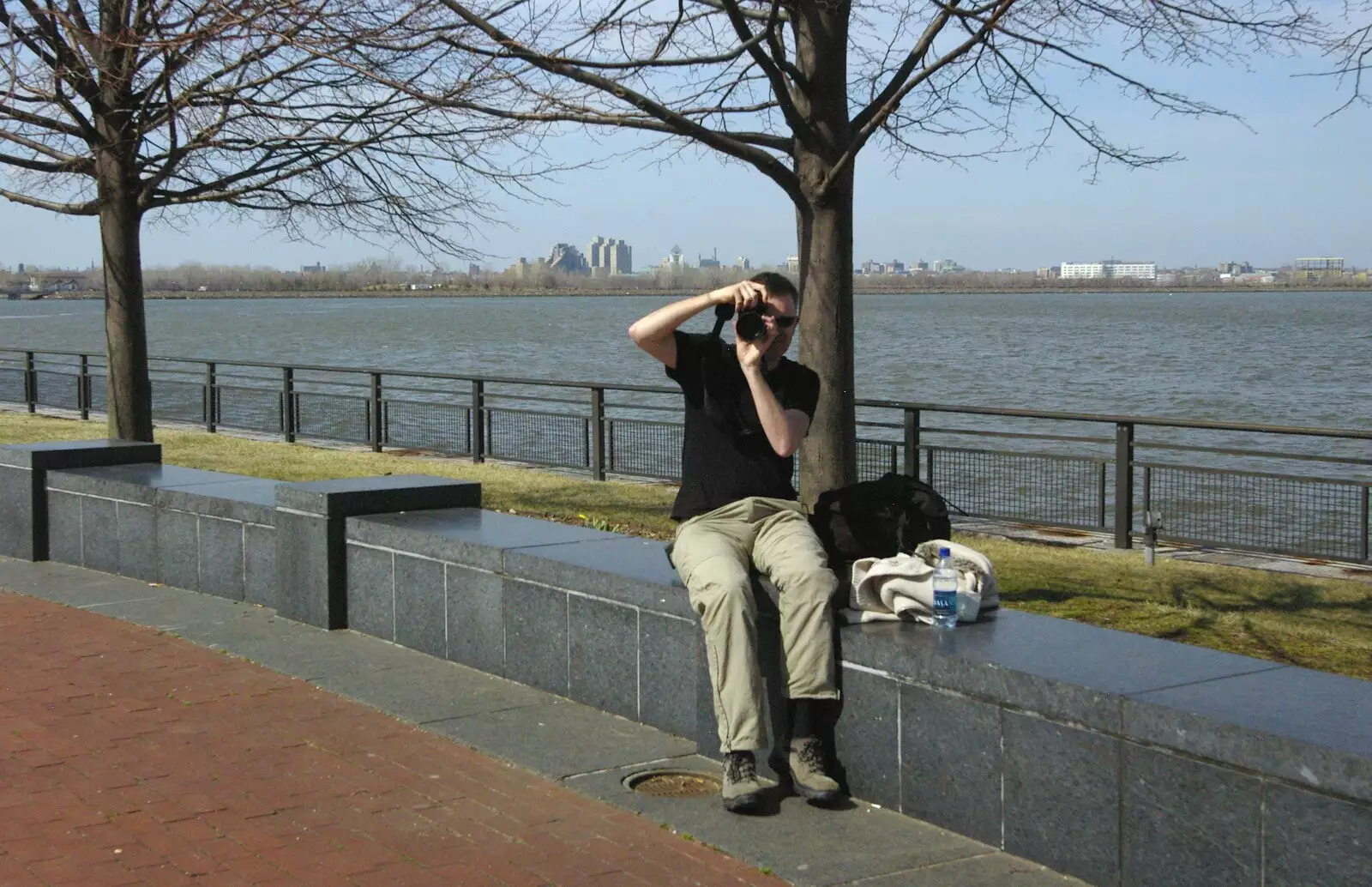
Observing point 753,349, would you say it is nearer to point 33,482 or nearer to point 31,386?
point 33,482

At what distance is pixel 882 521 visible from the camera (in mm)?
5379

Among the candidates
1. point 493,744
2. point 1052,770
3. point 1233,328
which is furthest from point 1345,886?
point 1233,328

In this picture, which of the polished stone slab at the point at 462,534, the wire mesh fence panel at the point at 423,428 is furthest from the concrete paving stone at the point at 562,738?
the wire mesh fence panel at the point at 423,428

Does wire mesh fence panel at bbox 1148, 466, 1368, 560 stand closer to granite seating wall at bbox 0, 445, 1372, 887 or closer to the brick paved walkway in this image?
granite seating wall at bbox 0, 445, 1372, 887

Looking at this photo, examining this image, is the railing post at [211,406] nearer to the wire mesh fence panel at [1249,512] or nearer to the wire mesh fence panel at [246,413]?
the wire mesh fence panel at [246,413]

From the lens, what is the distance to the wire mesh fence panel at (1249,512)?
37.5 feet

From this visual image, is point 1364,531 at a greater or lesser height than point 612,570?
lesser

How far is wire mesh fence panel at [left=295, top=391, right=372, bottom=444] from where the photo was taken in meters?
19.8

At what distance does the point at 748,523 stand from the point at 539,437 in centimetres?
1180

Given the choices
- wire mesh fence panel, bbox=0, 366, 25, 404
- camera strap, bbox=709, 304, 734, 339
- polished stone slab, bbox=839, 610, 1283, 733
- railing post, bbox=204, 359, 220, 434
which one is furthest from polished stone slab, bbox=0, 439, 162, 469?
wire mesh fence panel, bbox=0, 366, 25, 404

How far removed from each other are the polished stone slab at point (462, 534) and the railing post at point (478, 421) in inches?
378

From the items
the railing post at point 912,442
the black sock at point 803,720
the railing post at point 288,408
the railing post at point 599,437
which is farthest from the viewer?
the railing post at point 288,408

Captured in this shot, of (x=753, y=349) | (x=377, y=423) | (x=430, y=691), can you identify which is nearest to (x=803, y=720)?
(x=753, y=349)

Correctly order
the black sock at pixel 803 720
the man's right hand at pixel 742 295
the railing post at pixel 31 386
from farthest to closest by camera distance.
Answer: the railing post at pixel 31 386, the man's right hand at pixel 742 295, the black sock at pixel 803 720
